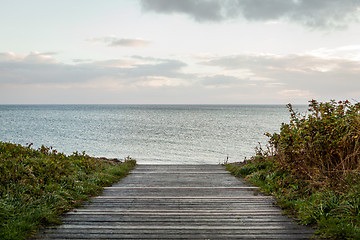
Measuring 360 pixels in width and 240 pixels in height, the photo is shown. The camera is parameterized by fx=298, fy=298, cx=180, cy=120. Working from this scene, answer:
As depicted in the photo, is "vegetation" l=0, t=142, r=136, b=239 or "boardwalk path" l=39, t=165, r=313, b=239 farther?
"vegetation" l=0, t=142, r=136, b=239

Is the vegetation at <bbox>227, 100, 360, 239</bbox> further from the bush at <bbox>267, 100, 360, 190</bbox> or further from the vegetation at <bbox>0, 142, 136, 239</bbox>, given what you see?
→ the vegetation at <bbox>0, 142, 136, 239</bbox>

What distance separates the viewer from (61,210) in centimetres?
480

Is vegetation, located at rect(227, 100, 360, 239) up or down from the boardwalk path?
up

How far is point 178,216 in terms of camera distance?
4621 mm

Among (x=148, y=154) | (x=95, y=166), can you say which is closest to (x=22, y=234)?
(x=95, y=166)

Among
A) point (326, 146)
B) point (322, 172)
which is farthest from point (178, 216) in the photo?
point (326, 146)

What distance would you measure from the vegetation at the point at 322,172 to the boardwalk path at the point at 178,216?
14.0 inches

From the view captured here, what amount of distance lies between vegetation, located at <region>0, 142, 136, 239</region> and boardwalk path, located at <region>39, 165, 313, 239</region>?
0.29 m

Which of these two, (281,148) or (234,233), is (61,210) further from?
(281,148)

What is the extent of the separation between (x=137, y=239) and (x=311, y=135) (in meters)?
4.40

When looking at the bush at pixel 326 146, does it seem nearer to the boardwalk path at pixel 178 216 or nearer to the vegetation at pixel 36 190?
the boardwalk path at pixel 178 216

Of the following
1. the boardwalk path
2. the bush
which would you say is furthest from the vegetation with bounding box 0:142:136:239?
the bush

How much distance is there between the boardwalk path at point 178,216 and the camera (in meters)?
3.95

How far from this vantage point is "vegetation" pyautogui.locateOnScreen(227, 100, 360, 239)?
14.2 ft
